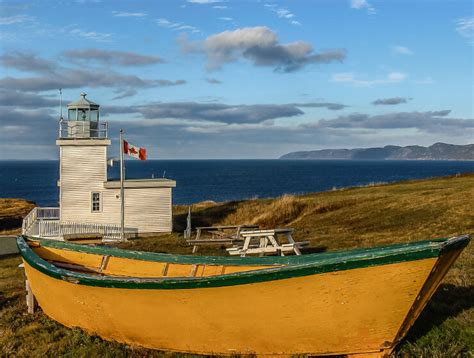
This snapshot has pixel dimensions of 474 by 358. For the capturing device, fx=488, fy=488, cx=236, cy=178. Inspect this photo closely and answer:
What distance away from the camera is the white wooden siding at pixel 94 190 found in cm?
2580

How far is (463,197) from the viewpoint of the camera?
2067cm

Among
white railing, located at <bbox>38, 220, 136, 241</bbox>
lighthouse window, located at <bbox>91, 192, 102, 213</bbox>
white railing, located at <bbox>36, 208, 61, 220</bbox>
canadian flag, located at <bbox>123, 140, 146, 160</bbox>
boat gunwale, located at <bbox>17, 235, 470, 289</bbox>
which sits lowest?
white railing, located at <bbox>38, 220, 136, 241</bbox>

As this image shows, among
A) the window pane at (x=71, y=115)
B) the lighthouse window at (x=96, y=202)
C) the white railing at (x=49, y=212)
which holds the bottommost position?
the white railing at (x=49, y=212)

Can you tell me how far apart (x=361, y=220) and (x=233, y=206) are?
1210cm

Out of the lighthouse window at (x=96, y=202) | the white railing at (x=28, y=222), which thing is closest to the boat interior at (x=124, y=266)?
the lighthouse window at (x=96, y=202)

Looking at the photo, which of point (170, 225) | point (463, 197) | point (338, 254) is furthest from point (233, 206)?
point (338, 254)

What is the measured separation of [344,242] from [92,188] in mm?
14672

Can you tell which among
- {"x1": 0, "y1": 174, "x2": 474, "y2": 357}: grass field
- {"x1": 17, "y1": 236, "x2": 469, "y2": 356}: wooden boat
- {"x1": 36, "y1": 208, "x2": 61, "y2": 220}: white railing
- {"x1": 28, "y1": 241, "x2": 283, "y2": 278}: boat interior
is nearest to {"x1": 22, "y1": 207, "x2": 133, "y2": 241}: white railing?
{"x1": 36, "y1": 208, "x2": 61, "y2": 220}: white railing

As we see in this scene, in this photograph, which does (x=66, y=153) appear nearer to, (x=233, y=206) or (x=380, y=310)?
(x=233, y=206)

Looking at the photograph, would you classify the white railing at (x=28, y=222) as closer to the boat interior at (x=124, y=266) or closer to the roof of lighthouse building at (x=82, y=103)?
the roof of lighthouse building at (x=82, y=103)

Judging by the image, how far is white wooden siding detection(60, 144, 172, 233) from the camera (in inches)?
1016

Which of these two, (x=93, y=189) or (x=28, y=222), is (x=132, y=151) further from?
(x=28, y=222)

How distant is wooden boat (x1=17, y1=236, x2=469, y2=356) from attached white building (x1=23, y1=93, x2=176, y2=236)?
1778cm

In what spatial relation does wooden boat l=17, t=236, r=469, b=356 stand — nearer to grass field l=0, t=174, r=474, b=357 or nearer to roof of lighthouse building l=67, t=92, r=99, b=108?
grass field l=0, t=174, r=474, b=357
